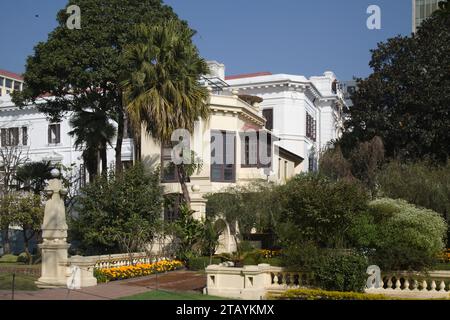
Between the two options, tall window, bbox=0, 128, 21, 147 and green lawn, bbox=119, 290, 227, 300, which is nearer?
green lawn, bbox=119, 290, 227, 300

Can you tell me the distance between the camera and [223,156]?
113ft

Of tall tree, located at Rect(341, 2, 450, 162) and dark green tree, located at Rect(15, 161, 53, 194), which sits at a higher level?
tall tree, located at Rect(341, 2, 450, 162)

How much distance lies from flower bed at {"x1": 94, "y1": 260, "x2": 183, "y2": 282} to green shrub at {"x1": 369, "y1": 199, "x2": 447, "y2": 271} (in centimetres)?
829

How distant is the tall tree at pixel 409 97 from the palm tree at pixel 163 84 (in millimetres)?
14113

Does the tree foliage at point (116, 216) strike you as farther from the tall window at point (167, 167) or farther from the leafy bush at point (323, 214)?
the leafy bush at point (323, 214)

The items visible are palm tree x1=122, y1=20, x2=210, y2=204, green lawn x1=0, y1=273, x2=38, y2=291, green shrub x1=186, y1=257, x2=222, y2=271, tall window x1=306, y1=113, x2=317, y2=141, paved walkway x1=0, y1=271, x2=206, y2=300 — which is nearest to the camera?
paved walkway x1=0, y1=271, x2=206, y2=300

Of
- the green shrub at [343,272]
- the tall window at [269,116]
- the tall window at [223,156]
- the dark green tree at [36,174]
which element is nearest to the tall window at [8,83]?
the tall window at [269,116]

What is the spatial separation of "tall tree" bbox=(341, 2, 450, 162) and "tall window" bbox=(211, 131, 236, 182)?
373 inches

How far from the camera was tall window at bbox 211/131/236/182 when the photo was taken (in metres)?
34.3

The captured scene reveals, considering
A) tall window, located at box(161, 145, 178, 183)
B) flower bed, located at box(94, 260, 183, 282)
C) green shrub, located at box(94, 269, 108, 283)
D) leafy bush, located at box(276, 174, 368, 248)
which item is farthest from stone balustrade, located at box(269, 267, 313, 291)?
tall window, located at box(161, 145, 178, 183)

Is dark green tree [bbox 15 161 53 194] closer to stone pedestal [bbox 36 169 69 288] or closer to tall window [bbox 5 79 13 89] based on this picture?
stone pedestal [bbox 36 169 69 288]

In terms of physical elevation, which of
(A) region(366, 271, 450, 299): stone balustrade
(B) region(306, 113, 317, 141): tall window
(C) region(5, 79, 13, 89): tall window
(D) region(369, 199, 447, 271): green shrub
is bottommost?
(A) region(366, 271, 450, 299): stone balustrade

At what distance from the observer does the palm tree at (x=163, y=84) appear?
2716cm

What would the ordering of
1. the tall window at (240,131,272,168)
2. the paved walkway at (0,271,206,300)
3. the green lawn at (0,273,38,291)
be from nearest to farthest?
the paved walkway at (0,271,206,300)
the green lawn at (0,273,38,291)
the tall window at (240,131,272,168)
